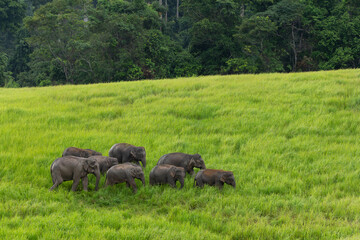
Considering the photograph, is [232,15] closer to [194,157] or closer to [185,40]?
[185,40]

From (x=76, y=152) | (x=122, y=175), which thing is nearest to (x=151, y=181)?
(x=122, y=175)

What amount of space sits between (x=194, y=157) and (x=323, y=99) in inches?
294

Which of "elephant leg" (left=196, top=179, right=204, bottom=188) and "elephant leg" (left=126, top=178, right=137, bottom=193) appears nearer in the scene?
"elephant leg" (left=126, top=178, right=137, bottom=193)

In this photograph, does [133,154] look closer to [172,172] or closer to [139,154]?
[139,154]

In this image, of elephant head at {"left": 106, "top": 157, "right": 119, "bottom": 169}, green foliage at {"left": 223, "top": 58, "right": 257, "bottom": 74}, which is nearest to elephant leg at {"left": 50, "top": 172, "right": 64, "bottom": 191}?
elephant head at {"left": 106, "top": 157, "right": 119, "bottom": 169}

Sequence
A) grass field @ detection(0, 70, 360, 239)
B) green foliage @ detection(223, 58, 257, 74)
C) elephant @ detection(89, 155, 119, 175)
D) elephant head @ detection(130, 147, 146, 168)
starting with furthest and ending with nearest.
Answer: green foliage @ detection(223, 58, 257, 74), elephant head @ detection(130, 147, 146, 168), elephant @ detection(89, 155, 119, 175), grass field @ detection(0, 70, 360, 239)

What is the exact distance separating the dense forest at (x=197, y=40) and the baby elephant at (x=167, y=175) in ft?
90.2

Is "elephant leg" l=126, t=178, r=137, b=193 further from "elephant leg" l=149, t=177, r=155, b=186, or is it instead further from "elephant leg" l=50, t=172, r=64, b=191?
"elephant leg" l=50, t=172, r=64, b=191

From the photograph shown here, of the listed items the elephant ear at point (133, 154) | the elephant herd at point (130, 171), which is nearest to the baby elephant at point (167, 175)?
the elephant herd at point (130, 171)

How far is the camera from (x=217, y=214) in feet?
19.1

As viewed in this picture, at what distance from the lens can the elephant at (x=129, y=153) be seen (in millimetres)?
7625

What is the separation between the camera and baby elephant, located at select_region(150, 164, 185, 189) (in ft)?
22.0

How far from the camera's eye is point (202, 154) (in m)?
8.79

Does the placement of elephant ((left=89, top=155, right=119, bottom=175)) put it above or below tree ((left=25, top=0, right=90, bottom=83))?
below
